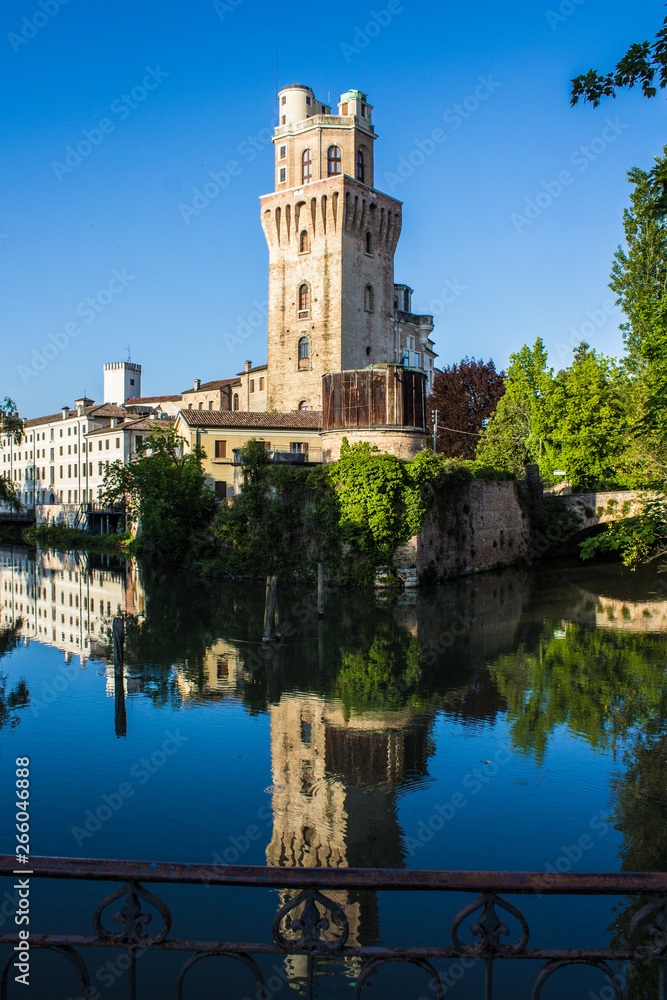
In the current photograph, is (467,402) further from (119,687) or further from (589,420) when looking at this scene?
(119,687)

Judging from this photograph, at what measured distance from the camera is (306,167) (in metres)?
54.6

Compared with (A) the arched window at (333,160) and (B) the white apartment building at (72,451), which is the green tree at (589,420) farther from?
(B) the white apartment building at (72,451)

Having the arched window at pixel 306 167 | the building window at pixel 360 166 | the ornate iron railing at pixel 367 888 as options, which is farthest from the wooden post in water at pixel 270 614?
the building window at pixel 360 166

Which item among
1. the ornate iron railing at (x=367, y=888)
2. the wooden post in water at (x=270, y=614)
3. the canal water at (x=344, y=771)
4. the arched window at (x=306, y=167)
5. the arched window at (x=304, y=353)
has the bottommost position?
the canal water at (x=344, y=771)

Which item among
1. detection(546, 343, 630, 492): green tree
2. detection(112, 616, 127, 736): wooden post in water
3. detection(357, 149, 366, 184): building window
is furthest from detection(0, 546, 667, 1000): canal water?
detection(357, 149, 366, 184): building window

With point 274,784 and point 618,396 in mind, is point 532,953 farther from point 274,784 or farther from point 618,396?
point 618,396

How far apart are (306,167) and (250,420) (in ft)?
67.7

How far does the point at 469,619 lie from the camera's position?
2312 cm

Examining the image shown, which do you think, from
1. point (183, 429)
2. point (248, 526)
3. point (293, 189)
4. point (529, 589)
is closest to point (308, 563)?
Result: point (248, 526)

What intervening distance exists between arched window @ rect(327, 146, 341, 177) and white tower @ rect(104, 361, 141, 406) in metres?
46.2

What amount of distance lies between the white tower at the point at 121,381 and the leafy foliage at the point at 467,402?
161 ft

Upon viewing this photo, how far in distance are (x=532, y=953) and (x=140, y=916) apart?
145cm

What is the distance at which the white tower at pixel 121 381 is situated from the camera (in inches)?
3632

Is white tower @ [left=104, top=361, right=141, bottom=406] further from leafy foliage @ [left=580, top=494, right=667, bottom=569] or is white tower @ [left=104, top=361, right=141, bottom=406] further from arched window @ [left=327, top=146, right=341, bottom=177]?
leafy foliage @ [left=580, top=494, right=667, bottom=569]
